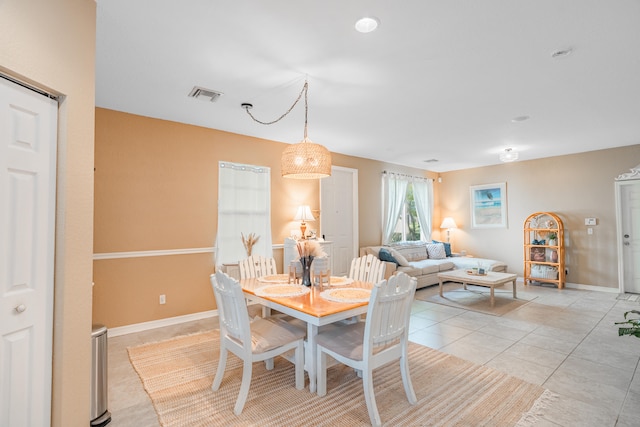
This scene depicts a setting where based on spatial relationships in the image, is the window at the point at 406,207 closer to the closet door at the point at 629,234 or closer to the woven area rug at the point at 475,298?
the woven area rug at the point at 475,298

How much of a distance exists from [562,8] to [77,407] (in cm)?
382

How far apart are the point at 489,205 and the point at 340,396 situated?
6.47 m

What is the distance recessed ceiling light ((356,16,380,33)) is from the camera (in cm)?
208

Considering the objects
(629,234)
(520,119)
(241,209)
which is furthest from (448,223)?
(241,209)

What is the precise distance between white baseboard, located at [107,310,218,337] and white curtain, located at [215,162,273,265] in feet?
2.41

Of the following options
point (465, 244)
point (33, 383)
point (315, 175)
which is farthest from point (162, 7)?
point (465, 244)

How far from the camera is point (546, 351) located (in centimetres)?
308

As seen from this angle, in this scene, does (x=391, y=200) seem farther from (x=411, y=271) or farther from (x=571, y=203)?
(x=571, y=203)

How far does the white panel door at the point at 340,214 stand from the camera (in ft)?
19.0

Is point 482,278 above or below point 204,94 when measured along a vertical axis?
below

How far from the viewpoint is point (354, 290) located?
8.43ft

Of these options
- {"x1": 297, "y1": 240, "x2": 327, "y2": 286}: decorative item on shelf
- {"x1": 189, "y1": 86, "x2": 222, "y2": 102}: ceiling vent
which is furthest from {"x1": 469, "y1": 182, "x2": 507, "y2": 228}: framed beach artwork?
{"x1": 189, "y1": 86, "x2": 222, "y2": 102}: ceiling vent

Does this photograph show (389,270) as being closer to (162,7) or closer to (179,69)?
(179,69)

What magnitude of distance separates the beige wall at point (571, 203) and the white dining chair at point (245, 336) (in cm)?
627
